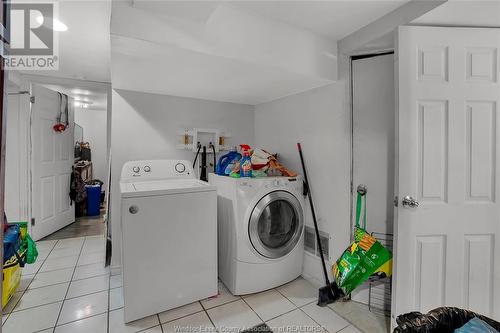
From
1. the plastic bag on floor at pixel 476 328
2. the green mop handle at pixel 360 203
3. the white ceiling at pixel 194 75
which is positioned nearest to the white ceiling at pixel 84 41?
the white ceiling at pixel 194 75

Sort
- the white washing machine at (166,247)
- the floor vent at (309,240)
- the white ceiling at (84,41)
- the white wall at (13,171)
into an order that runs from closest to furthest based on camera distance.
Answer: the white washing machine at (166,247)
the white ceiling at (84,41)
the floor vent at (309,240)
the white wall at (13,171)

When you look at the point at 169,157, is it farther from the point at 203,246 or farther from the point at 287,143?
the point at 287,143

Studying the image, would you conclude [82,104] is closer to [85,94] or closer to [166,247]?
[85,94]

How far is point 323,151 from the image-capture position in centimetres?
216

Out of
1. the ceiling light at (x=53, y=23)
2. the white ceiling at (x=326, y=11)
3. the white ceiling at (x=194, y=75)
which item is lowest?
the white ceiling at (x=194, y=75)

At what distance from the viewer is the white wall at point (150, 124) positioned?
2322 millimetres

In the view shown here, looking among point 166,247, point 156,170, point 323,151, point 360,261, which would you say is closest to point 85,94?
point 156,170

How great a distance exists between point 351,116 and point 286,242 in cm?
128

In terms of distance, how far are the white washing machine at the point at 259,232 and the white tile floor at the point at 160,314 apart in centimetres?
14

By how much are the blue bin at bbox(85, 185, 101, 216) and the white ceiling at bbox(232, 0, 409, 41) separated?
419cm

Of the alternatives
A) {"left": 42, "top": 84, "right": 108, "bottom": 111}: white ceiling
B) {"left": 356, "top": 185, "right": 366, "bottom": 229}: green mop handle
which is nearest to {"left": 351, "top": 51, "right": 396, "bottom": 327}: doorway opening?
{"left": 356, "top": 185, "right": 366, "bottom": 229}: green mop handle

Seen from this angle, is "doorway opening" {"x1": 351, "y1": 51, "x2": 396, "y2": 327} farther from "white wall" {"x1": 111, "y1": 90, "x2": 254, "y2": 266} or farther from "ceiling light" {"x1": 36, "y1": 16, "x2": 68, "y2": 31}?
"ceiling light" {"x1": 36, "y1": 16, "x2": 68, "y2": 31}

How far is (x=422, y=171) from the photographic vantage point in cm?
147

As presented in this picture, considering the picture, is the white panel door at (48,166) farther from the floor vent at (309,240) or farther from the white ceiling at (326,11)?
the floor vent at (309,240)
